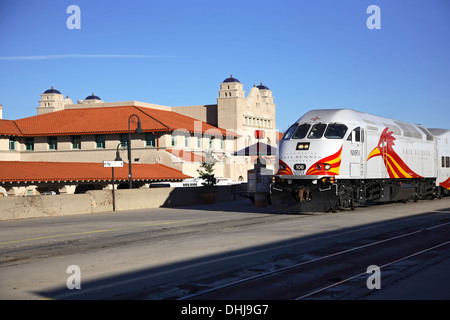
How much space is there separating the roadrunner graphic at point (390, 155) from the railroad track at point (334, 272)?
11.3 metres

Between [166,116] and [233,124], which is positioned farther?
[233,124]

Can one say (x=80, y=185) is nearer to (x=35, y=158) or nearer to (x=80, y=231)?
(x=35, y=158)

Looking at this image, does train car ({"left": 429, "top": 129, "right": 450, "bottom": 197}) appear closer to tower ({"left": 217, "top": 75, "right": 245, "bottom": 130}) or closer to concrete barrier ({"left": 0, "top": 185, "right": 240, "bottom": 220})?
concrete barrier ({"left": 0, "top": 185, "right": 240, "bottom": 220})

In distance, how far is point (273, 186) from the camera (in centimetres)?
2402

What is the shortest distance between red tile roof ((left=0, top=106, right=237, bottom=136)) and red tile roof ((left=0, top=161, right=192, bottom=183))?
25.9 ft

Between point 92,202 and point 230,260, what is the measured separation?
19019 millimetres

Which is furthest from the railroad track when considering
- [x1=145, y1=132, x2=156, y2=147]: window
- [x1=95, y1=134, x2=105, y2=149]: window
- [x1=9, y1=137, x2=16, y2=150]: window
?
[x1=9, y1=137, x2=16, y2=150]: window

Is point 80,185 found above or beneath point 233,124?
beneath

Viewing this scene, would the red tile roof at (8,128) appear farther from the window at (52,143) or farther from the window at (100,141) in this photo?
the window at (100,141)

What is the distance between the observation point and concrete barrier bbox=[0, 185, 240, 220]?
84.1ft

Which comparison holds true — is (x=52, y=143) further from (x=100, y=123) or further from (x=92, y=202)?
(x=92, y=202)
